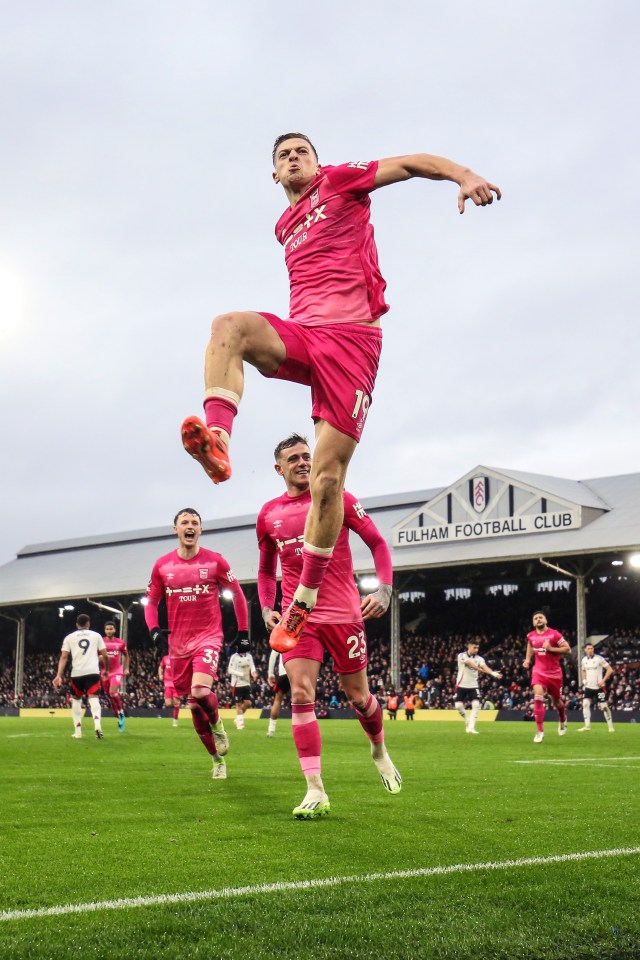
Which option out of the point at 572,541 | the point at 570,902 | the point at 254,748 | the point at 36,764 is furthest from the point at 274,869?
the point at 572,541

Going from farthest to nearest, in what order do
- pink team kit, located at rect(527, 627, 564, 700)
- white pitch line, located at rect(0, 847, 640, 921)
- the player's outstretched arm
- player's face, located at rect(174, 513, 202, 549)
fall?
pink team kit, located at rect(527, 627, 564, 700) → player's face, located at rect(174, 513, 202, 549) → the player's outstretched arm → white pitch line, located at rect(0, 847, 640, 921)

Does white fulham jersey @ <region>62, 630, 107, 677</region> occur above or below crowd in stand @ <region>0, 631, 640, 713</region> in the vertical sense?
above

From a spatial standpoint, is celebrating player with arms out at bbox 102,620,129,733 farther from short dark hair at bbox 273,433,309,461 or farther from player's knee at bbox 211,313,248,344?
player's knee at bbox 211,313,248,344

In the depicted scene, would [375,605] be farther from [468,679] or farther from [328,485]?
[468,679]

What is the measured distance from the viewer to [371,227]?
17.8ft

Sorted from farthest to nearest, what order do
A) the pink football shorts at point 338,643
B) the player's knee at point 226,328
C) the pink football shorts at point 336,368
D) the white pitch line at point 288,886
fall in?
the pink football shorts at point 338,643 → the pink football shorts at point 336,368 → the player's knee at point 226,328 → the white pitch line at point 288,886

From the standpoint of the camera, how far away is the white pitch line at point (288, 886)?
4117mm

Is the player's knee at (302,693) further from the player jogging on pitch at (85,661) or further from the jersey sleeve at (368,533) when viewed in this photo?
the player jogging on pitch at (85,661)

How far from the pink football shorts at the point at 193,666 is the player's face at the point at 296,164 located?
663 cm

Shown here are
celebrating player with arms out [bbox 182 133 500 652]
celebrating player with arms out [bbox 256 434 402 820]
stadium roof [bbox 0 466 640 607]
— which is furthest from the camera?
stadium roof [bbox 0 466 640 607]

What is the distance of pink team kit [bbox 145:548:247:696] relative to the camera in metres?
11.3

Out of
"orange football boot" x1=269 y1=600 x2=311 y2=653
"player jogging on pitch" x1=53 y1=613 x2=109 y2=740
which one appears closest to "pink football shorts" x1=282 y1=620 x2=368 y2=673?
"orange football boot" x1=269 y1=600 x2=311 y2=653

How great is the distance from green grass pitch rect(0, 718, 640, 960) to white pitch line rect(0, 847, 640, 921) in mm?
32

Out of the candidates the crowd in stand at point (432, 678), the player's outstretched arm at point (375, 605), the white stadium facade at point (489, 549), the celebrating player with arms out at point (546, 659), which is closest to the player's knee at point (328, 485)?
the player's outstretched arm at point (375, 605)
